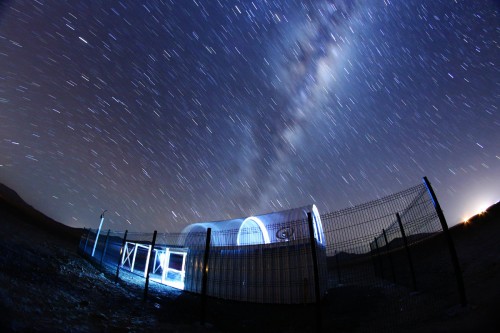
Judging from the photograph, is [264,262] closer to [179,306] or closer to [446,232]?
[179,306]

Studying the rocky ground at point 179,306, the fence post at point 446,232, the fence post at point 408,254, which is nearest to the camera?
the rocky ground at point 179,306

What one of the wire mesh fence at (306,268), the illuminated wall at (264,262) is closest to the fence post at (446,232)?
the wire mesh fence at (306,268)

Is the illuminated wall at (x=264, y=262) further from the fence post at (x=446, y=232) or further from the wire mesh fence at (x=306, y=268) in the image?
the fence post at (x=446, y=232)

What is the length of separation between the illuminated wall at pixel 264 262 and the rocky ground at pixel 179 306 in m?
0.81

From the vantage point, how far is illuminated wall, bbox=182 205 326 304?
41.2 feet

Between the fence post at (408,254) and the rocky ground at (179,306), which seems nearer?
the rocky ground at (179,306)

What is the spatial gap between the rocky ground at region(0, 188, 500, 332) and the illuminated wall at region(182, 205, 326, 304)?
0.81 m

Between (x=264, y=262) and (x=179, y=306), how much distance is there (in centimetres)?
464

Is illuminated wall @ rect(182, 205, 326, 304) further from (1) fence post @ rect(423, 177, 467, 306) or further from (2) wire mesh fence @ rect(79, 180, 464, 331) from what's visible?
(1) fence post @ rect(423, 177, 467, 306)

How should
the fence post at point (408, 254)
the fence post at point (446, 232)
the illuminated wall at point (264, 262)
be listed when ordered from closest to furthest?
the fence post at point (446, 232), the fence post at point (408, 254), the illuminated wall at point (264, 262)

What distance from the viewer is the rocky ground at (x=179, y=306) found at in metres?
6.21

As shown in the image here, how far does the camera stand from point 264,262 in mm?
13523

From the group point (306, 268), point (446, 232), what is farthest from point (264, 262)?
point (446, 232)

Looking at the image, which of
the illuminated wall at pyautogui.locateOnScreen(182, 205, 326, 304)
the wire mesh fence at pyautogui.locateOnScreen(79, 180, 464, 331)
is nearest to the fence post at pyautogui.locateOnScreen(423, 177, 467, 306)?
A: the wire mesh fence at pyautogui.locateOnScreen(79, 180, 464, 331)
